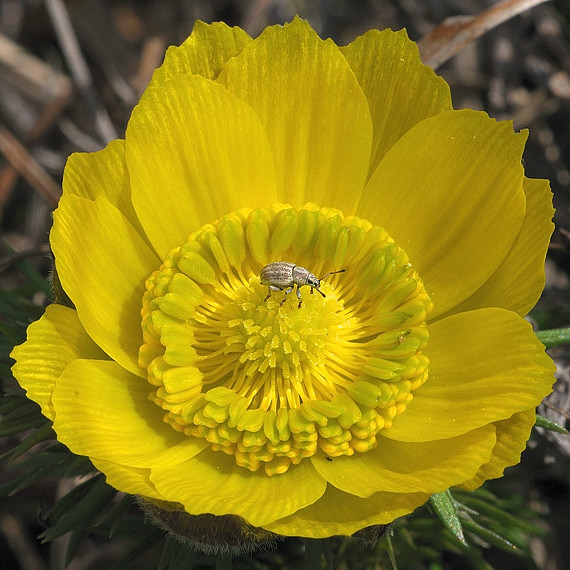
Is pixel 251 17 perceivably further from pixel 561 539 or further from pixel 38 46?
pixel 561 539

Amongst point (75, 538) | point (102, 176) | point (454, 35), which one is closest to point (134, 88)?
point (454, 35)

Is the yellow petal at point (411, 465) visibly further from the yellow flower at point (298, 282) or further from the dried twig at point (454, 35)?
the dried twig at point (454, 35)

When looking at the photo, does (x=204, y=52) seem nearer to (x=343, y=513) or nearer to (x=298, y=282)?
(x=298, y=282)

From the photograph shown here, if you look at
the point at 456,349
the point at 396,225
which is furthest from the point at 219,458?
the point at 396,225

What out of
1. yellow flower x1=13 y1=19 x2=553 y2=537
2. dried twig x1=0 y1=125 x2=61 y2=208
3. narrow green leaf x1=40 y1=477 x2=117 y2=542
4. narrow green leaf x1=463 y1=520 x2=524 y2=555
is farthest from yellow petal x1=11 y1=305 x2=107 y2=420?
dried twig x1=0 y1=125 x2=61 y2=208

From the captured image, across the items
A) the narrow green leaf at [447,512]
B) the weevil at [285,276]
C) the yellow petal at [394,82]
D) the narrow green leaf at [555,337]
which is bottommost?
the narrow green leaf at [447,512]

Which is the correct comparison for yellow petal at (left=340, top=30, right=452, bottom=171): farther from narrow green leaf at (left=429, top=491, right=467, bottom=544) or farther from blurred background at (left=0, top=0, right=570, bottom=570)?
blurred background at (left=0, top=0, right=570, bottom=570)

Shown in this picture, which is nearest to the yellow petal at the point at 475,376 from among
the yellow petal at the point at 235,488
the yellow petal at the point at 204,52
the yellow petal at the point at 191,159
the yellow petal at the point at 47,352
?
the yellow petal at the point at 235,488

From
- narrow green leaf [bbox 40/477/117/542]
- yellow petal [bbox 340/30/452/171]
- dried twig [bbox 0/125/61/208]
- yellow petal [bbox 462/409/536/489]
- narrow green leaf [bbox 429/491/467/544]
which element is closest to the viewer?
yellow petal [bbox 462/409/536/489]
